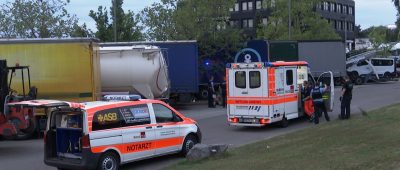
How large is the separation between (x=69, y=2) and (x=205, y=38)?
35.5 ft

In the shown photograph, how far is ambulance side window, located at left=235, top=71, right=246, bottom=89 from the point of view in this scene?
1866cm

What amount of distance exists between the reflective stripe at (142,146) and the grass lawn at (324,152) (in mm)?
779

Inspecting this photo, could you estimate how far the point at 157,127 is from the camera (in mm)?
12258

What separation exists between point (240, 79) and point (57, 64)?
6150 millimetres

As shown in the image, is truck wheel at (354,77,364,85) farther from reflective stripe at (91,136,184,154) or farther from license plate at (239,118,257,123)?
reflective stripe at (91,136,184,154)

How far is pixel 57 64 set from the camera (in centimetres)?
1902

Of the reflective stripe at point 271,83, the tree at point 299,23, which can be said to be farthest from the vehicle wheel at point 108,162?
the tree at point 299,23

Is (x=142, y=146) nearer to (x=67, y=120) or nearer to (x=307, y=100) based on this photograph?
(x=67, y=120)

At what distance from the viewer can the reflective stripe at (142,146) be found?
36.0 ft

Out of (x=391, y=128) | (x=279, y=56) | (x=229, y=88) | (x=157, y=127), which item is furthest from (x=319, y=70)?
(x=157, y=127)

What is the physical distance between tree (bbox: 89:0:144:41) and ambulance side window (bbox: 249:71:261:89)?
19892 mm

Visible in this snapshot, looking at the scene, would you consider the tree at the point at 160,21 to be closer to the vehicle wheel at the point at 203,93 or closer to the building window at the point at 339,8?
the vehicle wheel at the point at 203,93

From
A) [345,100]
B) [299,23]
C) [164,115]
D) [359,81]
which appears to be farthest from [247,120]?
[299,23]

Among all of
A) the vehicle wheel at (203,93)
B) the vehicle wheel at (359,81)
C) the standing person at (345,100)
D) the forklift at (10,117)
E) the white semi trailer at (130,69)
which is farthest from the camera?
the vehicle wheel at (359,81)
